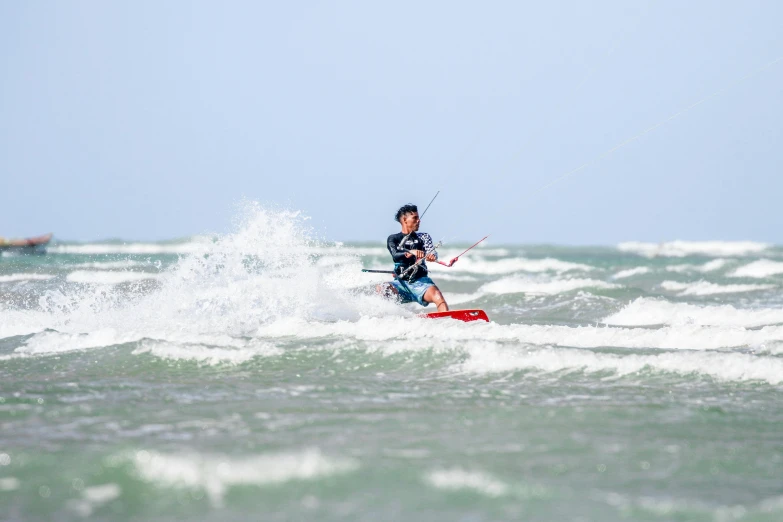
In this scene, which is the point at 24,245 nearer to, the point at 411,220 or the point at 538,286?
the point at 538,286

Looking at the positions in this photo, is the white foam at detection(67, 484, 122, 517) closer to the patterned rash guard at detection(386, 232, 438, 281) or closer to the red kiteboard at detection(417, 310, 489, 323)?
the red kiteboard at detection(417, 310, 489, 323)

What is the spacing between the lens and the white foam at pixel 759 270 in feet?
99.9

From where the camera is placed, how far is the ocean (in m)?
4.28

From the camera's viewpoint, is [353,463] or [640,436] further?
[640,436]

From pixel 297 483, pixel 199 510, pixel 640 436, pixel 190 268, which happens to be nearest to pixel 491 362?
pixel 640 436

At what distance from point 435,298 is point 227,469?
7.21 m

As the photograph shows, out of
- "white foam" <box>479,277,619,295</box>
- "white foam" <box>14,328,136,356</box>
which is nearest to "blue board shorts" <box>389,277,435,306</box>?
"white foam" <box>14,328,136,356</box>

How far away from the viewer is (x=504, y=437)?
5395 millimetres

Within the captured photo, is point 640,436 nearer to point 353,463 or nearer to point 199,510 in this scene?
point 353,463

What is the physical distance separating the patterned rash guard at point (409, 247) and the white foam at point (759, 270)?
22138 millimetres

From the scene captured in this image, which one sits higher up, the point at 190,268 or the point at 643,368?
the point at 190,268

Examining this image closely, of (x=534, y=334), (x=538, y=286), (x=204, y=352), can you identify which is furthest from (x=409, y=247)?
(x=538, y=286)

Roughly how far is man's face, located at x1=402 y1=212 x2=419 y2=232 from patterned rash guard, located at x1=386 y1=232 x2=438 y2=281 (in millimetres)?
119

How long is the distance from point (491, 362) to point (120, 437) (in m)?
3.94
